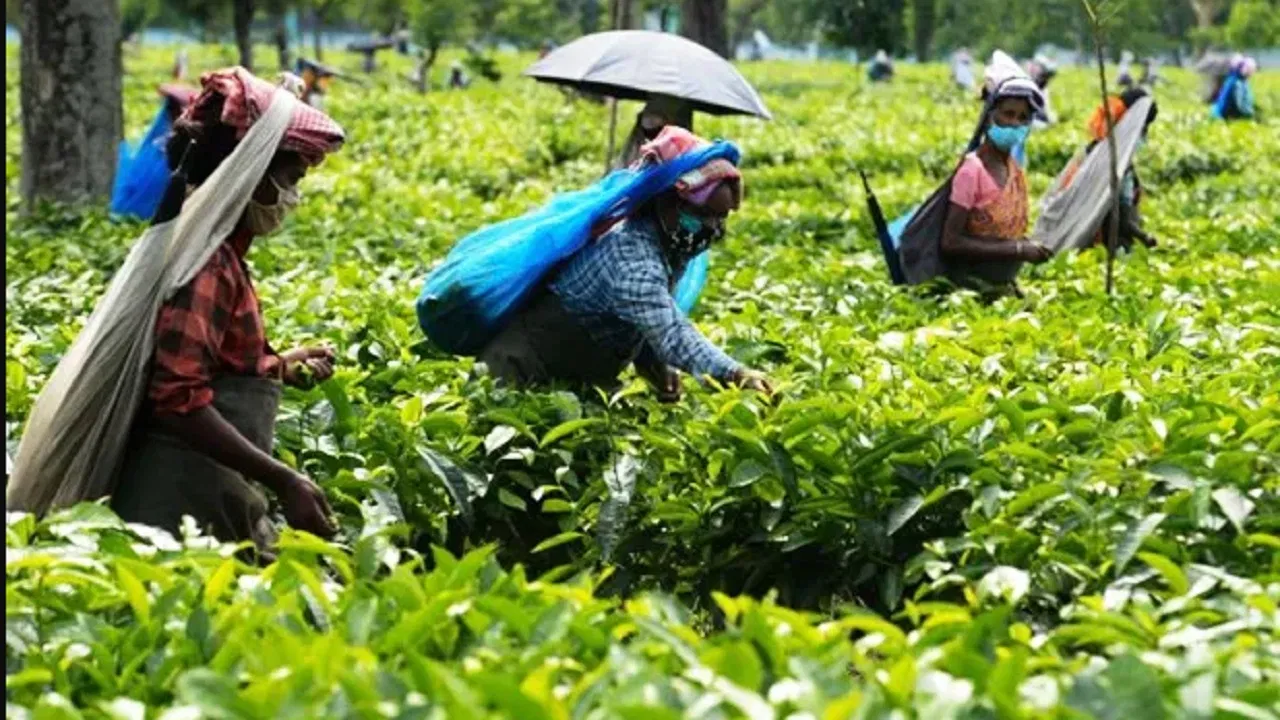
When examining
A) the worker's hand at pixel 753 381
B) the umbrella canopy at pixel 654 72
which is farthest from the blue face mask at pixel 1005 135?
the worker's hand at pixel 753 381

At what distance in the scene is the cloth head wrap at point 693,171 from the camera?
5102 mm

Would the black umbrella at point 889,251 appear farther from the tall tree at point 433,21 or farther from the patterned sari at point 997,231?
the tall tree at point 433,21

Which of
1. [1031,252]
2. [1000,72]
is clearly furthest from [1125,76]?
[1031,252]

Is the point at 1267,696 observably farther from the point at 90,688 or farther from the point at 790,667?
the point at 90,688

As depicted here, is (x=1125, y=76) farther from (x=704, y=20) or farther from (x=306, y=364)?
(x=306, y=364)

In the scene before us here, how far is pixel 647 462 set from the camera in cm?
486

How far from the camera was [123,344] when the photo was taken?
13.2 ft

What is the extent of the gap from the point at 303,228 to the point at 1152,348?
4.99m

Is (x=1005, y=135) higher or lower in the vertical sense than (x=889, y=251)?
higher

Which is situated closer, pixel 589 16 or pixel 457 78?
pixel 457 78

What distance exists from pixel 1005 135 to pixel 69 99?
567 cm

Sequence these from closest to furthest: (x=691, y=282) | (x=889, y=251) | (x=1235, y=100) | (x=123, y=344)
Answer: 1. (x=123, y=344)
2. (x=691, y=282)
3. (x=889, y=251)
4. (x=1235, y=100)

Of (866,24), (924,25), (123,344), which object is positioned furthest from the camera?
(924,25)

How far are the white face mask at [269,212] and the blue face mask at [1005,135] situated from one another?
3881 mm
